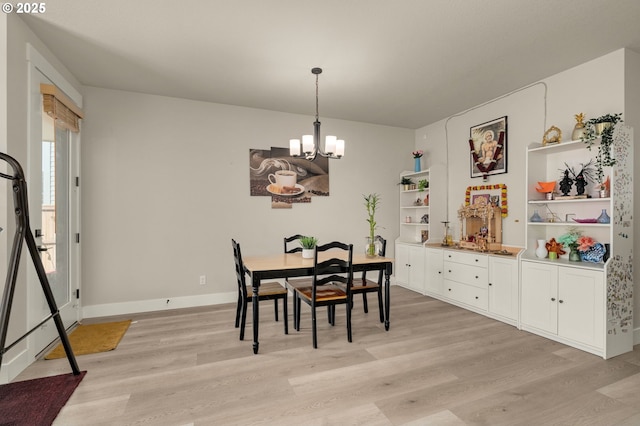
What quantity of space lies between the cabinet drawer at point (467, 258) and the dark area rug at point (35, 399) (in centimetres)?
408

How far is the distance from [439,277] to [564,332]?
5.28ft

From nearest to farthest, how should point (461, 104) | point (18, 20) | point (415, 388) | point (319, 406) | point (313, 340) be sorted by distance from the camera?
point (319, 406) < point (415, 388) < point (18, 20) < point (313, 340) < point (461, 104)

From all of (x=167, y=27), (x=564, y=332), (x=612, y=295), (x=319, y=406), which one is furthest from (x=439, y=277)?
(x=167, y=27)

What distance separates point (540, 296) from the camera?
315 cm

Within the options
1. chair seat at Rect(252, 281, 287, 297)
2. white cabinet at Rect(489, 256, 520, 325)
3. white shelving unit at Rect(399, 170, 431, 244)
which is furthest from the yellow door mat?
white shelving unit at Rect(399, 170, 431, 244)

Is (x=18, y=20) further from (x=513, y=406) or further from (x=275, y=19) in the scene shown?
(x=513, y=406)

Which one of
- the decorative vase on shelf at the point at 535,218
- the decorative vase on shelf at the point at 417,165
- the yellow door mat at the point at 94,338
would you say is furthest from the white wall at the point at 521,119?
the yellow door mat at the point at 94,338

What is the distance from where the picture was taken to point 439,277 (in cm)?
442

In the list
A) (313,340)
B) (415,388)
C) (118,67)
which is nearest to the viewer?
(415,388)

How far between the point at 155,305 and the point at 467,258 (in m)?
4.01

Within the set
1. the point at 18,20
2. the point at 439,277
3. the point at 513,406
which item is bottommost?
the point at 513,406

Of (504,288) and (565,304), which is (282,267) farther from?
(565,304)

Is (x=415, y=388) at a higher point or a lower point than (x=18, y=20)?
lower

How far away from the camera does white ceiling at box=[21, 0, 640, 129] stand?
2299 millimetres
